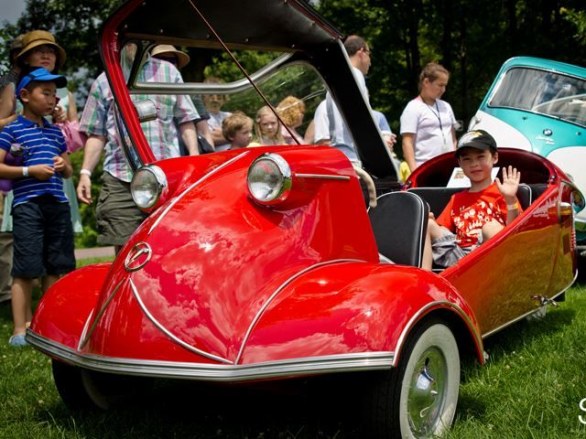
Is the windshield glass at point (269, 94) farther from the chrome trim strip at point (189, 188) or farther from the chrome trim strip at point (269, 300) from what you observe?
the chrome trim strip at point (269, 300)

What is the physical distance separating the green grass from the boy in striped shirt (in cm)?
93

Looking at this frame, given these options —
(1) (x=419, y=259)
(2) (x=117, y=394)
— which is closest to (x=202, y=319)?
(2) (x=117, y=394)

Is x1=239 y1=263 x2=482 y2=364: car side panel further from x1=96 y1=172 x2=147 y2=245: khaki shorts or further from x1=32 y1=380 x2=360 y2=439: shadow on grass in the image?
x1=96 y1=172 x2=147 y2=245: khaki shorts

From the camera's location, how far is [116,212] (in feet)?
16.2

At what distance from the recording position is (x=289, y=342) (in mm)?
2568

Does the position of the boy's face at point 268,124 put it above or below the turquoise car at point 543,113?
above

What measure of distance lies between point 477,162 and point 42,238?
2784 millimetres

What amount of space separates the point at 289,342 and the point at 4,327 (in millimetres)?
3772

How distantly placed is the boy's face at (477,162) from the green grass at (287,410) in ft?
3.37

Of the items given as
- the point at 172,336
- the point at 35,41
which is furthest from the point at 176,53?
the point at 172,336

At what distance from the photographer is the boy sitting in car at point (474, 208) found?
4.13 m

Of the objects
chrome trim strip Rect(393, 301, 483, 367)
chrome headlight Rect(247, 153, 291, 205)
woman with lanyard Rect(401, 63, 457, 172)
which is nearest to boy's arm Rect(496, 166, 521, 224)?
chrome trim strip Rect(393, 301, 483, 367)

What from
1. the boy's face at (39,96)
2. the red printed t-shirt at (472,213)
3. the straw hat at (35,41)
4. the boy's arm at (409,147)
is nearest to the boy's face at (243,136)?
the red printed t-shirt at (472,213)

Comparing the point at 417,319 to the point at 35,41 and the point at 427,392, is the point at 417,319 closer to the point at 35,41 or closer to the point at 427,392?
the point at 427,392
